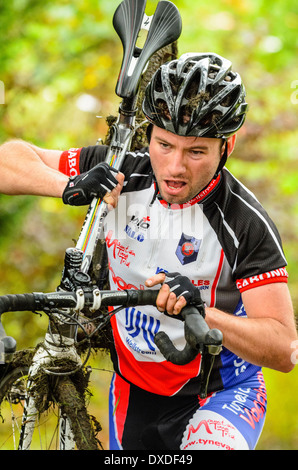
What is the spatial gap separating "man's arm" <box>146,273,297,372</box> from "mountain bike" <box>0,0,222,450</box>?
396mm

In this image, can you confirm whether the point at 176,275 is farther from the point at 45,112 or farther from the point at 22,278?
the point at 45,112

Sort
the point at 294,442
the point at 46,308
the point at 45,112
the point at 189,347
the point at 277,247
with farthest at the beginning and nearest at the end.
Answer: the point at 45,112 < the point at 294,442 < the point at 277,247 < the point at 46,308 < the point at 189,347

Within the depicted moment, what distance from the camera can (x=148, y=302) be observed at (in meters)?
2.60

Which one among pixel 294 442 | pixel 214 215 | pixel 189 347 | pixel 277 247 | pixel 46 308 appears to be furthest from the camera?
pixel 294 442

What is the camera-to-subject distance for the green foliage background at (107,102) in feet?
28.5

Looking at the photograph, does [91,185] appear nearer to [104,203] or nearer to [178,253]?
[104,203]

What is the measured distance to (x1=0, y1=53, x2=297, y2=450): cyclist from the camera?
117 inches

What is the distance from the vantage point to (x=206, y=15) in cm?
1021

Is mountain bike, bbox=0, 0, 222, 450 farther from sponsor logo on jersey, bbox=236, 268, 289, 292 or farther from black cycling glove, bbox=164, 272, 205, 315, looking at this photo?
sponsor logo on jersey, bbox=236, 268, 289, 292

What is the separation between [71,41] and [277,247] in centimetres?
701

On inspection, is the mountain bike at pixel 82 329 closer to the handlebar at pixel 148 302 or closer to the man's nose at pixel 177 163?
the handlebar at pixel 148 302

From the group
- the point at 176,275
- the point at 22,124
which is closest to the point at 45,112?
the point at 22,124

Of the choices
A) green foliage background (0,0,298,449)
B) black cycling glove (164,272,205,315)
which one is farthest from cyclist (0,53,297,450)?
green foliage background (0,0,298,449)

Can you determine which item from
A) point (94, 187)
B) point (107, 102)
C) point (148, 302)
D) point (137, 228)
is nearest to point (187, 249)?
point (137, 228)
